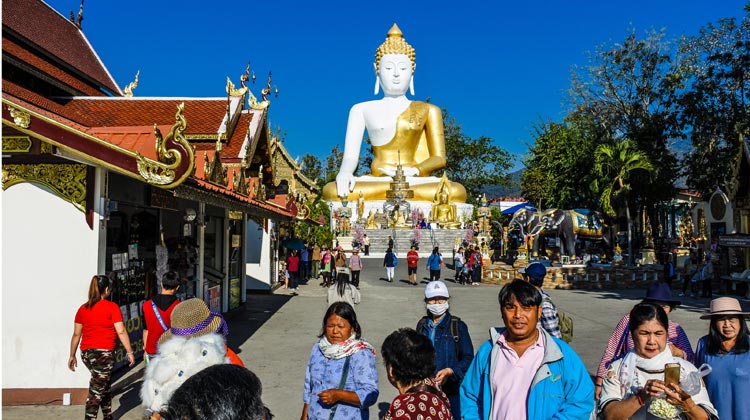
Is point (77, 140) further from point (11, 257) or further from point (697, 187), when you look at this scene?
point (697, 187)

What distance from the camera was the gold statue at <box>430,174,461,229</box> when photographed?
36.0 meters

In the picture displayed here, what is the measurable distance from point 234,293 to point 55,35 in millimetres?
7436

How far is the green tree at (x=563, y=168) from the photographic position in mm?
34031

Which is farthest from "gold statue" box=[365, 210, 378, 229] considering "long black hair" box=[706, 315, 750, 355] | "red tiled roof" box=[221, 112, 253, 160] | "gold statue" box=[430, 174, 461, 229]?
"long black hair" box=[706, 315, 750, 355]

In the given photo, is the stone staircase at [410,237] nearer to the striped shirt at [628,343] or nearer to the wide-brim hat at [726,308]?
the striped shirt at [628,343]

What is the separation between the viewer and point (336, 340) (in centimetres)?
380

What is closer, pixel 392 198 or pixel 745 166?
pixel 745 166

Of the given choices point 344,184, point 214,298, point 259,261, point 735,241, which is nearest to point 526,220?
point 735,241

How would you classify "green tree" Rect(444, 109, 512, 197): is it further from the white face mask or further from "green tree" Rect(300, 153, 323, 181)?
the white face mask

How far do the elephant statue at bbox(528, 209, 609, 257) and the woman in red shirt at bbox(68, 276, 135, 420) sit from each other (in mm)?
21577

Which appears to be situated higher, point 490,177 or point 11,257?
point 490,177

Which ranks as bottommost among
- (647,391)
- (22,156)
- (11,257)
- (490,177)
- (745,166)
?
(647,391)

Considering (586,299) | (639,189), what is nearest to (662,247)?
(639,189)

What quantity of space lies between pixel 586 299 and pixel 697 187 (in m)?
12.0
